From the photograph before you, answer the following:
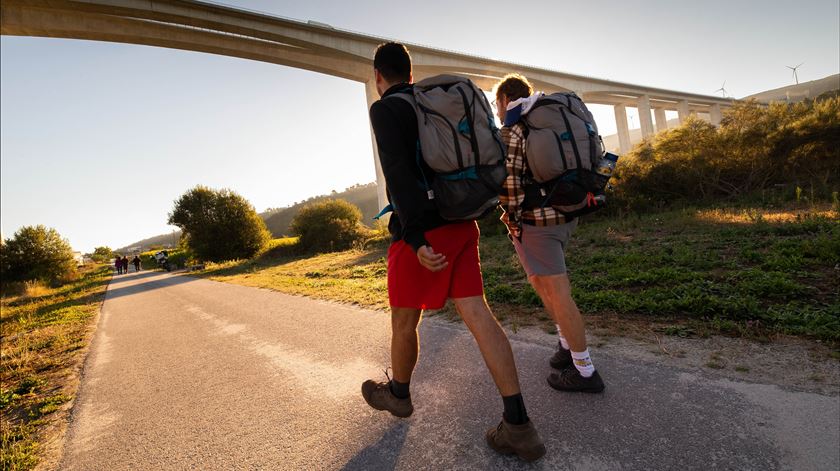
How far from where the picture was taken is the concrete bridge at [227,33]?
2241 centimetres

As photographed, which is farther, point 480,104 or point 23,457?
point 23,457

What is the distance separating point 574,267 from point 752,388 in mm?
4271

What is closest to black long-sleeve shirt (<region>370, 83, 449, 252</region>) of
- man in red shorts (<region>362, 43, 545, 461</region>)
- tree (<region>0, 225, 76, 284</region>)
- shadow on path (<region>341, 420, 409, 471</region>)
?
man in red shorts (<region>362, 43, 545, 461</region>)

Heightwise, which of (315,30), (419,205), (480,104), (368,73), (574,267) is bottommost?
(574,267)

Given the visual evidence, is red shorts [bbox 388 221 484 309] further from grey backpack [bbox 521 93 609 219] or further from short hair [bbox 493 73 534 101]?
short hair [bbox 493 73 534 101]

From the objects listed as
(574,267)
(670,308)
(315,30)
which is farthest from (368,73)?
(670,308)

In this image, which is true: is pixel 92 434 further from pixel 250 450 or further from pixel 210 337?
pixel 210 337

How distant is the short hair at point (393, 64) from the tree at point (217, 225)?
117 feet

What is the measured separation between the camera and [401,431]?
209 centimetres

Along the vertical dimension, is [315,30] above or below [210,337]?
above

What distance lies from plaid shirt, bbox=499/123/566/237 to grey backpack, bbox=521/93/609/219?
0.12 feet

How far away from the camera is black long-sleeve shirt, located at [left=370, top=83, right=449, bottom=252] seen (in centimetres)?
173

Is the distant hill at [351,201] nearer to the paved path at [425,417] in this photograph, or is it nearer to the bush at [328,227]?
the bush at [328,227]

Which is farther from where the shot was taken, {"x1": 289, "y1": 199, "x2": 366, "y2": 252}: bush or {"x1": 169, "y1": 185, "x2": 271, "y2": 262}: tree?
{"x1": 169, "y1": 185, "x2": 271, "y2": 262}: tree
